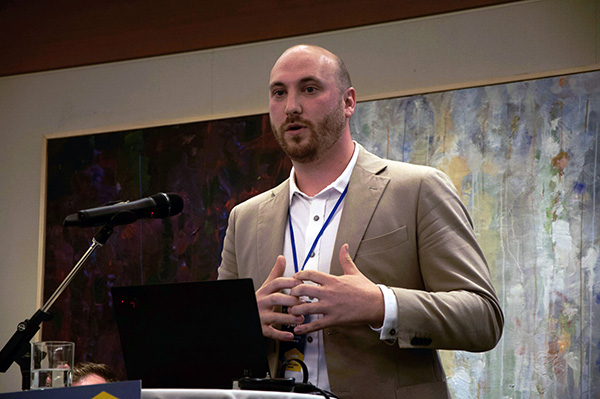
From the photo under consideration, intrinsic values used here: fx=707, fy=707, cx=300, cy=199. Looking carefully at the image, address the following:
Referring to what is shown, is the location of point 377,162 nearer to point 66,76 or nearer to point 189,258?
point 189,258

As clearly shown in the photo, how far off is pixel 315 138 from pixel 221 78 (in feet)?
6.33

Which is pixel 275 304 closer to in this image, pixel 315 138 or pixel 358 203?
pixel 358 203

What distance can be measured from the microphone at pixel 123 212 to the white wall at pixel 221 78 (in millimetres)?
1763

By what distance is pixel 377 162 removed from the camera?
1.94 metres

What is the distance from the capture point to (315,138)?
1.91 m

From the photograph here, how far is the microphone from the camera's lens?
64.1 inches

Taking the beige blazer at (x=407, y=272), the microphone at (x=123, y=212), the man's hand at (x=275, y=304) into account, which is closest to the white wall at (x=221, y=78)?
the beige blazer at (x=407, y=272)

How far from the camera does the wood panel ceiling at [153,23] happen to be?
11.4ft

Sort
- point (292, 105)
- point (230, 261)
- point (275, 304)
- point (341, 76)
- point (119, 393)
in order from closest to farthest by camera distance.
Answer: point (119, 393) < point (275, 304) < point (292, 105) < point (341, 76) < point (230, 261)

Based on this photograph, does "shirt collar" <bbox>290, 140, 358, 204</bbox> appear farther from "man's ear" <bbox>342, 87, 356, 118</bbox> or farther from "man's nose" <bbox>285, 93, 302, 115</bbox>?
"man's nose" <bbox>285, 93, 302, 115</bbox>

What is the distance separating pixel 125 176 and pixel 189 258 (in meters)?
0.59

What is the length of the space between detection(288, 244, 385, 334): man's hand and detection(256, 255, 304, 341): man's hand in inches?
0.9

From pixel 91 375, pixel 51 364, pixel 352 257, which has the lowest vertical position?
pixel 91 375

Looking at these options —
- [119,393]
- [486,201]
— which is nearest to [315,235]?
[119,393]
